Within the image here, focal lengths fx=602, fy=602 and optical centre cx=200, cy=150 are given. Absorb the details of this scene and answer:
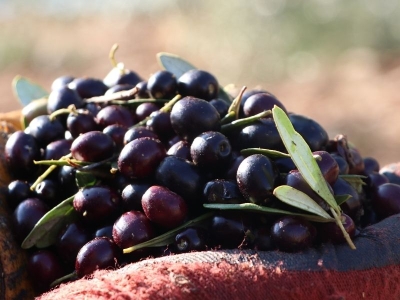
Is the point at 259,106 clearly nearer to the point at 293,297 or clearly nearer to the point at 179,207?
the point at 179,207

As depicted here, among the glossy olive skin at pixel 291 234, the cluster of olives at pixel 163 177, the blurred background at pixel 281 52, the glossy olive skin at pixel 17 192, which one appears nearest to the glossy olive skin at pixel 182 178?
the cluster of olives at pixel 163 177

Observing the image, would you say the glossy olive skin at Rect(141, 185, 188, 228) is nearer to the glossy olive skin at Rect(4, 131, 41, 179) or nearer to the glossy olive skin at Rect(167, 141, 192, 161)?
the glossy olive skin at Rect(167, 141, 192, 161)

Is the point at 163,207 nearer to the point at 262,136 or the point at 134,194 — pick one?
the point at 134,194

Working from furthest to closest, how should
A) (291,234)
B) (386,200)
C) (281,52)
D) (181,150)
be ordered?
(281,52)
(386,200)
(181,150)
(291,234)

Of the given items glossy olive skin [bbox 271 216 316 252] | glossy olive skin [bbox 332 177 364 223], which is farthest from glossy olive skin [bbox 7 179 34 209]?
glossy olive skin [bbox 332 177 364 223]

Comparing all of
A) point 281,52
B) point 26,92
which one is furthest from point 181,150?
point 281,52

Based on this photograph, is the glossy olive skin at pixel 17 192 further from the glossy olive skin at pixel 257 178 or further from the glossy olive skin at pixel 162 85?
the glossy olive skin at pixel 257 178
